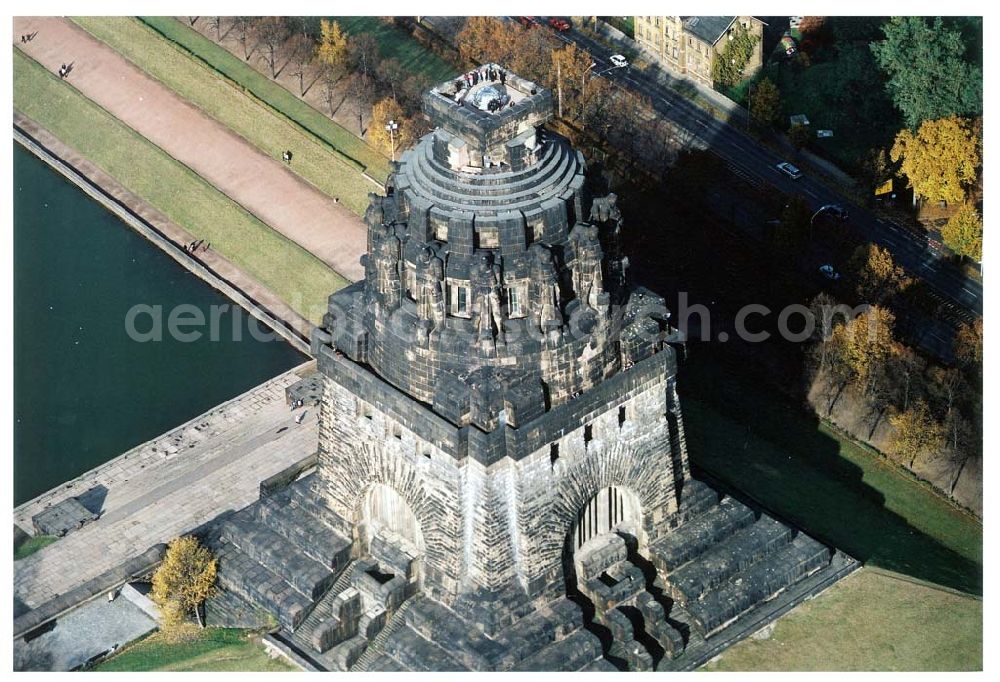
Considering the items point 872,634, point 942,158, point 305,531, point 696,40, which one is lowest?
point 942,158

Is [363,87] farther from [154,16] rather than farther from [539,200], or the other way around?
[539,200]

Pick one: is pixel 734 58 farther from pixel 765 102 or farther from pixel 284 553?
pixel 284 553

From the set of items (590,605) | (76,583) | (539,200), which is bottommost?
(76,583)

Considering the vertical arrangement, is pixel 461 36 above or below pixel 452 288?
below

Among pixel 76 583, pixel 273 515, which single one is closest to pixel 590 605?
pixel 273 515

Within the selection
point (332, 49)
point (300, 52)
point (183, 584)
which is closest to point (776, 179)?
point (332, 49)

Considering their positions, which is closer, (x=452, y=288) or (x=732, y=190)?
(x=452, y=288)

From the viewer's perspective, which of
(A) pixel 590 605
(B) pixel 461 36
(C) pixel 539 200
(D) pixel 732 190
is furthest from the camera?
(B) pixel 461 36

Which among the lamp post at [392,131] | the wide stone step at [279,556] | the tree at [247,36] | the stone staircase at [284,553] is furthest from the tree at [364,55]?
the wide stone step at [279,556]
